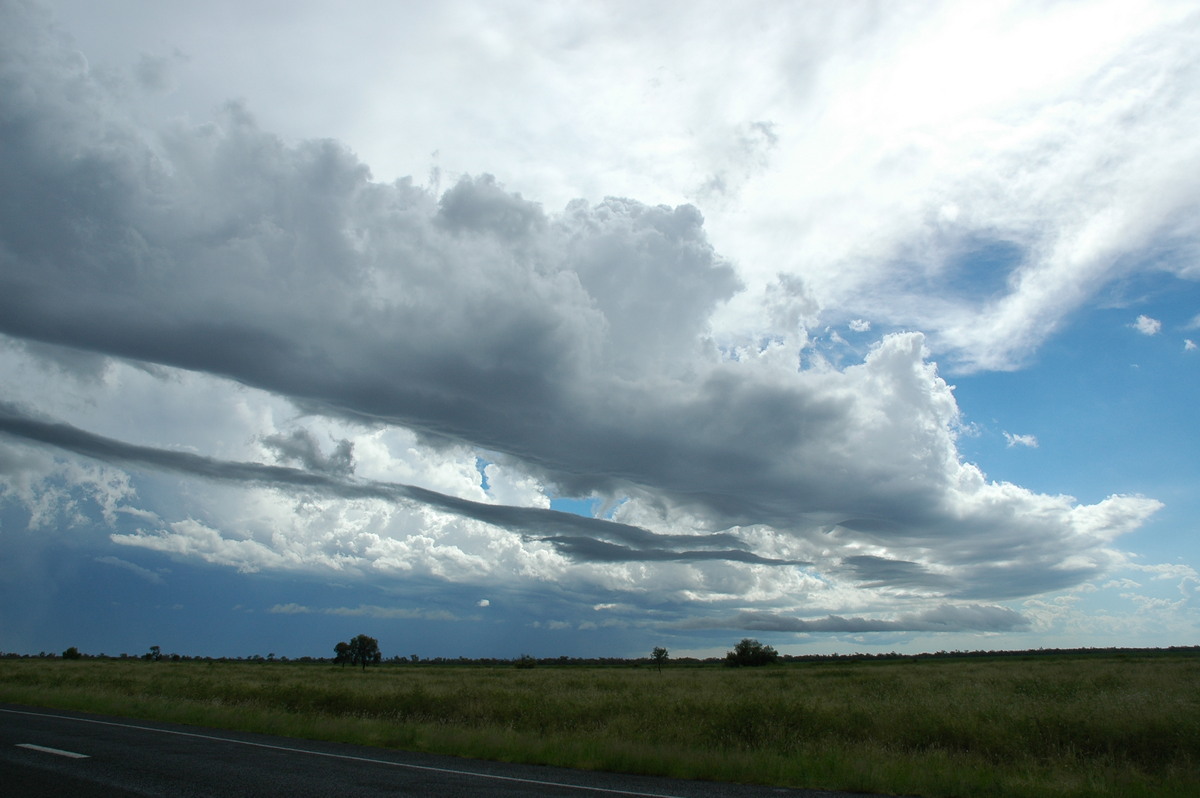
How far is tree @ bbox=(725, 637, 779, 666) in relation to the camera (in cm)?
10881

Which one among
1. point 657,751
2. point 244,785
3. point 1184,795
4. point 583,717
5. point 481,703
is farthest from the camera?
point 481,703

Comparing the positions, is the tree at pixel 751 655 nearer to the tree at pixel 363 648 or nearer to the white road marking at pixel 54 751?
the tree at pixel 363 648

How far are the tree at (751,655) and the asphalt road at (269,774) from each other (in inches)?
3977

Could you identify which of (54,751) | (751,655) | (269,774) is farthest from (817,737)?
(751,655)

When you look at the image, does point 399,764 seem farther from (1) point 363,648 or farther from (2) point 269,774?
(1) point 363,648

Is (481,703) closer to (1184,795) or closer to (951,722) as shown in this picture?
(951,722)

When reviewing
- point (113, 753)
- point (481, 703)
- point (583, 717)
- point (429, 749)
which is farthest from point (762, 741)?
point (113, 753)

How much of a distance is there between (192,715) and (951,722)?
24.8 metres

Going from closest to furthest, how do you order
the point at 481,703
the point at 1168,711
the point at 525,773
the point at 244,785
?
the point at 244,785
the point at 525,773
the point at 1168,711
the point at 481,703

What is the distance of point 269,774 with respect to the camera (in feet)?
40.3

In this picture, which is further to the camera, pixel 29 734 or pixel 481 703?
pixel 481 703

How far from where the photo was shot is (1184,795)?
12.0m

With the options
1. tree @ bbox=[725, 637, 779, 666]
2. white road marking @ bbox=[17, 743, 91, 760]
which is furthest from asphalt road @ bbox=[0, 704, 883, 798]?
tree @ bbox=[725, 637, 779, 666]

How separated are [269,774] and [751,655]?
10676cm
